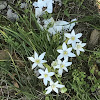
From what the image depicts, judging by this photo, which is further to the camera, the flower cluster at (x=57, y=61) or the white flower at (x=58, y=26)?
the white flower at (x=58, y=26)

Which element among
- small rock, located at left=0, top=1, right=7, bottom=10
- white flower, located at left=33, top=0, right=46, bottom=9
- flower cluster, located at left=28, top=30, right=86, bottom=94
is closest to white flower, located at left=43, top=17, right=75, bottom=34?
white flower, located at left=33, top=0, right=46, bottom=9

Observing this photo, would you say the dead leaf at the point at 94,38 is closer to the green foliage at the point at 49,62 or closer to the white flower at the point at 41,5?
the green foliage at the point at 49,62

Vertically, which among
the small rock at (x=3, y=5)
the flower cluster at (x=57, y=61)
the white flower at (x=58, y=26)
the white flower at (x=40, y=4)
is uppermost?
the small rock at (x=3, y=5)

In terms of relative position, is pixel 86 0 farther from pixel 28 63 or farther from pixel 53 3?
pixel 28 63

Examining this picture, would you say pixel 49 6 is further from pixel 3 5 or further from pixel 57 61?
pixel 57 61

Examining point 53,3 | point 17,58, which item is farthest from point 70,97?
point 53,3

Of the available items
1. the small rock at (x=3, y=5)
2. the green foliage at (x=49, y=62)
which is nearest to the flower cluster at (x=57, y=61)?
the green foliage at (x=49, y=62)

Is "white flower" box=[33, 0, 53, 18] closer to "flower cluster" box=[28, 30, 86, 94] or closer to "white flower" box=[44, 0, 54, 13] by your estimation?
"white flower" box=[44, 0, 54, 13]

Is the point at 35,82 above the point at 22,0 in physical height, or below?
below
